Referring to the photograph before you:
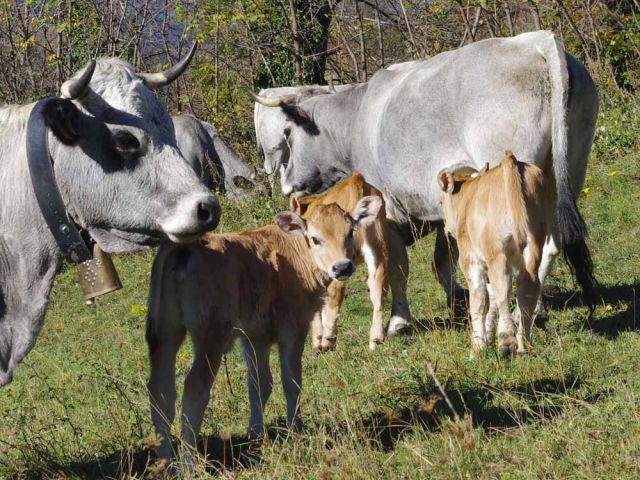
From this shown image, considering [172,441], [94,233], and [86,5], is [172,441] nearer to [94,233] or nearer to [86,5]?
[94,233]

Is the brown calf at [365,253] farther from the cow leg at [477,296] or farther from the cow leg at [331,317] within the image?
the cow leg at [477,296]

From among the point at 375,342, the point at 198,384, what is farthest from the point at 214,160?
the point at 198,384

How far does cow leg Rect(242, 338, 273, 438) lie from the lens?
21.5ft

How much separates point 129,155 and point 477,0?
11996mm

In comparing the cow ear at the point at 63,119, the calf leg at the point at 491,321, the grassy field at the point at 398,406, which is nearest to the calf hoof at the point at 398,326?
the grassy field at the point at 398,406

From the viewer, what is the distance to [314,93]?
46.2 feet

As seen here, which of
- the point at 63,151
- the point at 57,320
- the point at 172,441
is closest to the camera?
the point at 63,151

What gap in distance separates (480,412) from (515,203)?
1.82m

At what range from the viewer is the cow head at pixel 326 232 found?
6938 millimetres

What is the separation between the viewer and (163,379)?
229 inches

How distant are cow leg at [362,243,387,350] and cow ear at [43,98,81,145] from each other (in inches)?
178

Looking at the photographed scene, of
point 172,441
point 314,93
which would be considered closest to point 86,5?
point 314,93

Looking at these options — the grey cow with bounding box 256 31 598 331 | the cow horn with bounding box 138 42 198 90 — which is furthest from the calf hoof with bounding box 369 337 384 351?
the cow horn with bounding box 138 42 198 90

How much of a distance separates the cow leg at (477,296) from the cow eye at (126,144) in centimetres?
357
